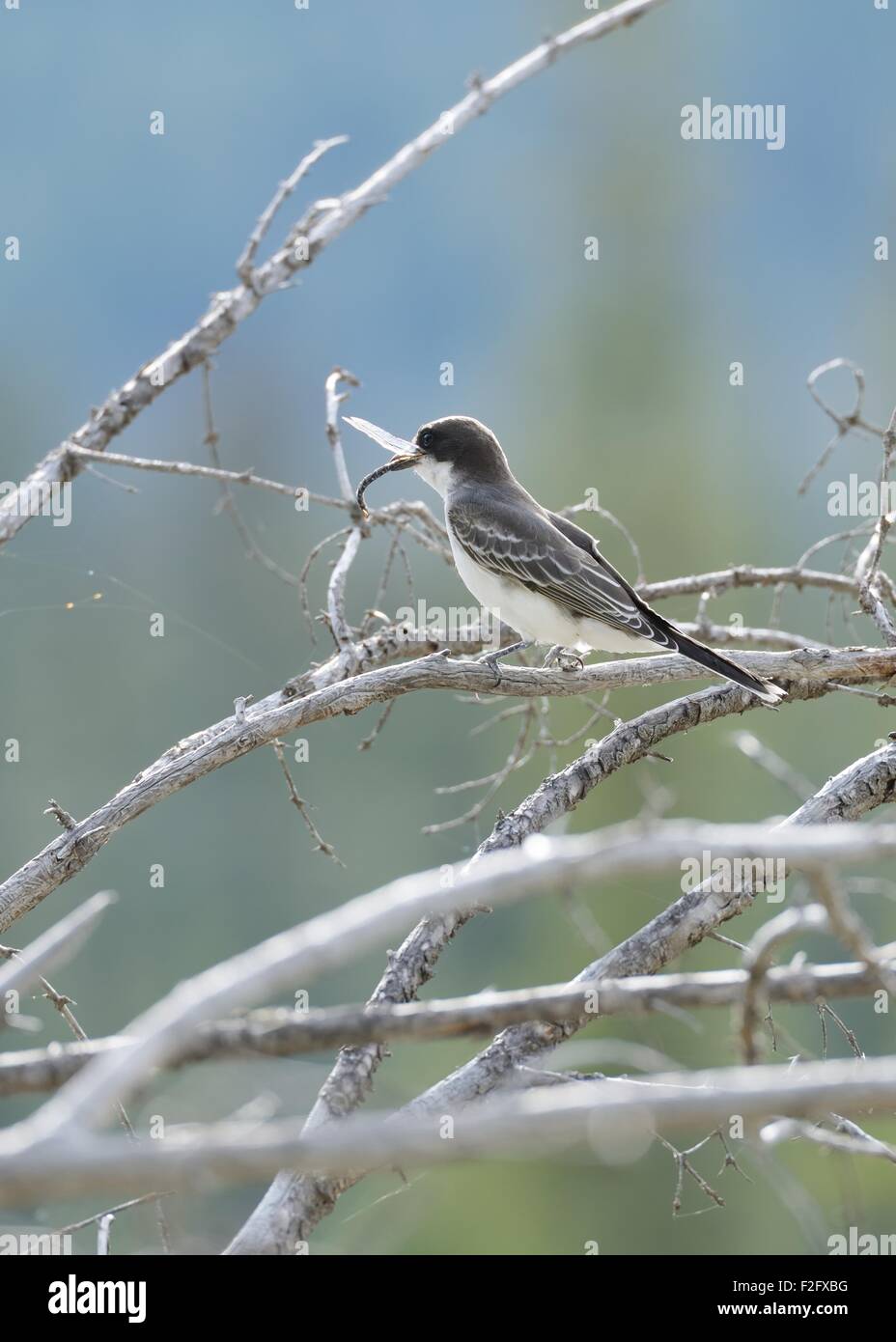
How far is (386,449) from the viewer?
690 centimetres

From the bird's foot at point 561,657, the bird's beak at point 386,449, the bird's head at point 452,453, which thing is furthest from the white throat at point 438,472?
the bird's foot at point 561,657

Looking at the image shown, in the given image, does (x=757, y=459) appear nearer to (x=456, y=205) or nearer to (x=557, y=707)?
(x=557, y=707)

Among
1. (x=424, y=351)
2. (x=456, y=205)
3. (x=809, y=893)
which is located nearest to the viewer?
(x=809, y=893)

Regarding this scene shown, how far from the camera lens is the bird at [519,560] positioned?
615 centimetres

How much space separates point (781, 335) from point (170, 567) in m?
43.5

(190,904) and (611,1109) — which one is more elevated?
(611,1109)

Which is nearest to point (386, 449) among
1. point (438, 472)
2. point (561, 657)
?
point (438, 472)

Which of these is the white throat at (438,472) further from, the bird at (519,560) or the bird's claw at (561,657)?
the bird's claw at (561,657)

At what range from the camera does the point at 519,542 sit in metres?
6.76

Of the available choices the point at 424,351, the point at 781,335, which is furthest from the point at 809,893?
the point at 424,351

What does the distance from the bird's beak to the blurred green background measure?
40.3 inches

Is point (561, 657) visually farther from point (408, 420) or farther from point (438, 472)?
point (408, 420)

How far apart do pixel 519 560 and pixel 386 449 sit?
3.15 ft

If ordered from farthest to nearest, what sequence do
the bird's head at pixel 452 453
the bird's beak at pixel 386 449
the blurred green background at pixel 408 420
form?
the blurred green background at pixel 408 420
the bird's head at pixel 452 453
the bird's beak at pixel 386 449
